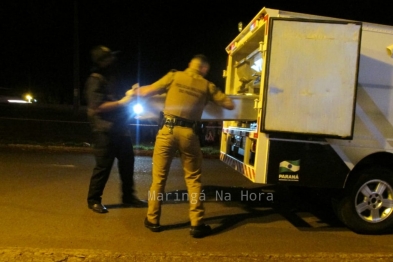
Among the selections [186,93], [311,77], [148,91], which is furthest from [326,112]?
[148,91]

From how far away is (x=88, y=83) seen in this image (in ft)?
17.4

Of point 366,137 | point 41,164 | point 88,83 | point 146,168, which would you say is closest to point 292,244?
point 366,137

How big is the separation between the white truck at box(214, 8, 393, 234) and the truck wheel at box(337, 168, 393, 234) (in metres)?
0.01

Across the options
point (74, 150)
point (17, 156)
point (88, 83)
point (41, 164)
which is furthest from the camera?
point (74, 150)

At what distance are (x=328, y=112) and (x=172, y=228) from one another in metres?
2.24

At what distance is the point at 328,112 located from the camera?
15.4ft

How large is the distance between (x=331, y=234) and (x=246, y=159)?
4.48 ft

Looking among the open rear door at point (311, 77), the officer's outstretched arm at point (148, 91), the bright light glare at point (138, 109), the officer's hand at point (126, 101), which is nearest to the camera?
the open rear door at point (311, 77)

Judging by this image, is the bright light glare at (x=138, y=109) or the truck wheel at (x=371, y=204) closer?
the truck wheel at (x=371, y=204)

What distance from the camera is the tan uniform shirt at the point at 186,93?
Answer: 15.3 feet

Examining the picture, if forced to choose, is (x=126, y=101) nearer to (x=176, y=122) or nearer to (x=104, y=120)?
(x=104, y=120)

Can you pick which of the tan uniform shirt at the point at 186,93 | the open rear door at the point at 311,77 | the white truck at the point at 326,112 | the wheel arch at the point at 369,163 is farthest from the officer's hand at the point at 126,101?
the wheel arch at the point at 369,163

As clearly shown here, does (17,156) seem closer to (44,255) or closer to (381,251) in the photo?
(44,255)

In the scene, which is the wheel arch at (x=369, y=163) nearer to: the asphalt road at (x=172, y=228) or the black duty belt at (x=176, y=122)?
the asphalt road at (x=172, y=228)
